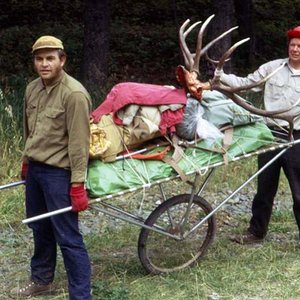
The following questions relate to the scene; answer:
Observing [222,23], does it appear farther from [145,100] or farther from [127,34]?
[145,100]

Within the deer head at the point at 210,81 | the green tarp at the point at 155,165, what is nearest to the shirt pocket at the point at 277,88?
the deer head at the point at 210,81

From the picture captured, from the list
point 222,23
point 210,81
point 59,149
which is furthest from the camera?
point 222,23

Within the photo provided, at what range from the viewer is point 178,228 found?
5.77 meters

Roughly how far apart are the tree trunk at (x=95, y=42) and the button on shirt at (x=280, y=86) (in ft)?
21.1

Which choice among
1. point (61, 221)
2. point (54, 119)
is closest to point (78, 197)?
point (61, 221)

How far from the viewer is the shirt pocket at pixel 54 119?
474 cm

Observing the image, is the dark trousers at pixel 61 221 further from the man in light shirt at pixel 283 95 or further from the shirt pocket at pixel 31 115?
the man in light shirt at pixel 283 95

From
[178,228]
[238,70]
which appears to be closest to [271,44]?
[238,70]

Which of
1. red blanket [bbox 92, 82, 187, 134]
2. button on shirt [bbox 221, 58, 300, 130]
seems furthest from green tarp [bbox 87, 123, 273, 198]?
button on shirt [bbox 221, 58, 300, 130]

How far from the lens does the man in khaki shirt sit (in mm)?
4699

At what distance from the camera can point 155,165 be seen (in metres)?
5.21

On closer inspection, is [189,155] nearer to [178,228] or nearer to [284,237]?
[178,228]

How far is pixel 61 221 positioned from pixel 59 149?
Result: 0.51 m

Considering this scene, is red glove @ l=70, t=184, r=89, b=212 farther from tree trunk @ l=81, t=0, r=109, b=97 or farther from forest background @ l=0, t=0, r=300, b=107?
tree trunk @ l=81, t=0, r=109, b=97
